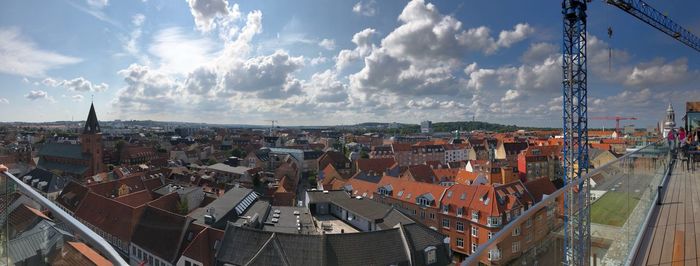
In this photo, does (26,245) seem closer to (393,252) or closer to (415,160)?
(393,252)

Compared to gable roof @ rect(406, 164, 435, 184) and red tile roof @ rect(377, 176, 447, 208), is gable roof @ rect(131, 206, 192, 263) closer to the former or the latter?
red tile roof @ rect(377, 176, 447, 208)

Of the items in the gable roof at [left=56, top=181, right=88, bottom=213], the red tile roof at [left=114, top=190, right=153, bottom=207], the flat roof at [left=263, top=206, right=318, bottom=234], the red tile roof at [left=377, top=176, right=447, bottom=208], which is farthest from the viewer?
the gable roof at [left=56, top=181, right=88, bottom=213]

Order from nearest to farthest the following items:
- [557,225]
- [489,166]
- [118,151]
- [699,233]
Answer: [557,225], [699,233], [489,166], [118,151]

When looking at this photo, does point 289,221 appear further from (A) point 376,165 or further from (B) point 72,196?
(A) point 376,165

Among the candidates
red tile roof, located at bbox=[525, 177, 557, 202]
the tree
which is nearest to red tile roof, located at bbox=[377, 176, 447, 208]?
red tile roof, located at bbox=[525, 177, 557, 202]

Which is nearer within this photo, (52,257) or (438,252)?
(52,257)

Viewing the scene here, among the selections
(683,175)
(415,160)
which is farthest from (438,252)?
(415,160)
